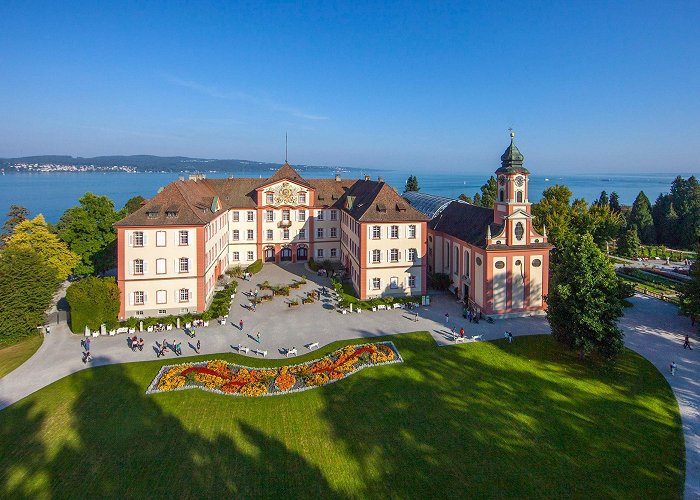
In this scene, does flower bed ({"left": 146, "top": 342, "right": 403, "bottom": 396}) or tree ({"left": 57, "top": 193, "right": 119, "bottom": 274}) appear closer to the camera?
flower bed ({"left": 146, "top": 342, "right": 403, "bottom": 396})

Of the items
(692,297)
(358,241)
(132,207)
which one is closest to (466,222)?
(358,241)

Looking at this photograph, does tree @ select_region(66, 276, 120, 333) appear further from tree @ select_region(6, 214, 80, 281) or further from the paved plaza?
tree @ select_region(6, 214, 80, 281)

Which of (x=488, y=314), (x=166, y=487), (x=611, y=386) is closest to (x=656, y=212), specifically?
(x=488, y=314)

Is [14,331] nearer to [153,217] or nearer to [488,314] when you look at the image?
→ [153,217]

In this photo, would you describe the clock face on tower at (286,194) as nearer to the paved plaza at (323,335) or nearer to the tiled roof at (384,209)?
the tiled roof at (384,209)

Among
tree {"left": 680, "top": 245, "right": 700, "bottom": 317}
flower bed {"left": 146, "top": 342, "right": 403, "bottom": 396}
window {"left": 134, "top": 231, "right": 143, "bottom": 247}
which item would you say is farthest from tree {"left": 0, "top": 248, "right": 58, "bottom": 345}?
tree {"left": 680, "top": 245, "right": 700, "bottom": 317}

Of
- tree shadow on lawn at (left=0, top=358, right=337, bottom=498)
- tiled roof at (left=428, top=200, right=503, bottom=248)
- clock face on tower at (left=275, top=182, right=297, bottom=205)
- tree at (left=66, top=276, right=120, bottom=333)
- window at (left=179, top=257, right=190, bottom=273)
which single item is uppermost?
clock face on tower at (left=275, top=182, right=297, bottom=205)

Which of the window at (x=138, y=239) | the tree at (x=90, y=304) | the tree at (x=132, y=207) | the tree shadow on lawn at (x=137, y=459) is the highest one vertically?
the tree at (x=132, y=207)

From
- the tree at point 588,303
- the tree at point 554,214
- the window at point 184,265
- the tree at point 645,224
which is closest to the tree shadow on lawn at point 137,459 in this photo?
the window at point 184,265
